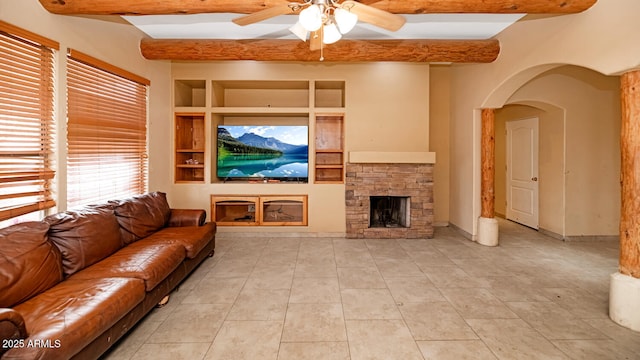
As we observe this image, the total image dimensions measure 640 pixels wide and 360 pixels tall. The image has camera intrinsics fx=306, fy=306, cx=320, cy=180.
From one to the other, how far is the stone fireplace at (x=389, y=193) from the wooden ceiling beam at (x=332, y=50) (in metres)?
1.69

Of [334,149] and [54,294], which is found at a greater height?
[334,149]

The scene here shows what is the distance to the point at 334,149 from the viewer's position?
5.36 meters

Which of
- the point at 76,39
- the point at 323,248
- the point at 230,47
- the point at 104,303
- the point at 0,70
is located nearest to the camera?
the point at 104,303

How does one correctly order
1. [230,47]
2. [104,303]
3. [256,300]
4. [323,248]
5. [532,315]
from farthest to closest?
[323,248], [230,47], [256,300], [532,315], [104,303]

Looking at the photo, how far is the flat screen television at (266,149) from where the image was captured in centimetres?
524

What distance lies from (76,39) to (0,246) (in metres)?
2.19

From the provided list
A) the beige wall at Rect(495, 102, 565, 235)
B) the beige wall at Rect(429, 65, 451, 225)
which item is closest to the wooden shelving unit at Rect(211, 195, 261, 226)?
the beige wall at Rect(429, 65, 451, 225)

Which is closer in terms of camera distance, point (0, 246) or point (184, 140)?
point (0, 246)

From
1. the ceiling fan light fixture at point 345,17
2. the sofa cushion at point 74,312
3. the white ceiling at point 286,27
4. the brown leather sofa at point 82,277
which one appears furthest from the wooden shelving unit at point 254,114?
the sofa cushion at point 74,312

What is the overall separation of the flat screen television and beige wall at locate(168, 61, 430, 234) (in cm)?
30

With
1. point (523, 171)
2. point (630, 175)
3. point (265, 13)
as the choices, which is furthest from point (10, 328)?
point (523, 171)

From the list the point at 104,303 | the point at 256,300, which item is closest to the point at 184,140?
the point at 256,300

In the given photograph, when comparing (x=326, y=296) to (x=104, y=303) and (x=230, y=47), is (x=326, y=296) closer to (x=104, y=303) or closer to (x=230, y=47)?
(x=104, y=303)

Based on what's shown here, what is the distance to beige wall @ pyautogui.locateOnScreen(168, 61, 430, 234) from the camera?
16.7 ft
